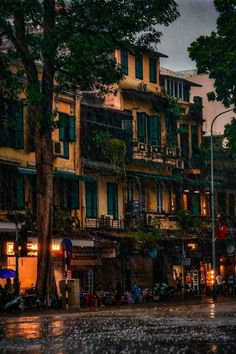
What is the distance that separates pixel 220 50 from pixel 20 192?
1649 cm

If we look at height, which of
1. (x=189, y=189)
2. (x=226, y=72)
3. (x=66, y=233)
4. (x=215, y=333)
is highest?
(x=226, y=72)

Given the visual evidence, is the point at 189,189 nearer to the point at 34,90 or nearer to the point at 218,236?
the point at 218,236

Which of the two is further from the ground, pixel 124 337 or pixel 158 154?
pixel 158 154

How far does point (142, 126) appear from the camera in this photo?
183ft

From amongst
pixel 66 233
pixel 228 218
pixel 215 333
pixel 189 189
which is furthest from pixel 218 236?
pixel 215 333

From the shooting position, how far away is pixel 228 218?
65062 millimetres

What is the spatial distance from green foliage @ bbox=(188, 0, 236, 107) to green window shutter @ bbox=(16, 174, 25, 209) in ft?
47.9

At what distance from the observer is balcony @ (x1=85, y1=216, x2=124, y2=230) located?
1939 inches

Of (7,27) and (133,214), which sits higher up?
(7,27)

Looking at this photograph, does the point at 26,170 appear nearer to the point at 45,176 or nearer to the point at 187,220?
the point at 45,176

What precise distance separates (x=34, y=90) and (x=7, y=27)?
2819mm

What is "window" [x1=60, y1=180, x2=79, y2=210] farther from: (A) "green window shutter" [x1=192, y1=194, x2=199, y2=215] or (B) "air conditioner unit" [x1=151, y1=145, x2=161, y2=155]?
(A) "green window shutter" [x1=192, y1=194, x2=199, y2=215]

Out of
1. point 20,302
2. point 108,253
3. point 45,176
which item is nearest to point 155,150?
point 108,253

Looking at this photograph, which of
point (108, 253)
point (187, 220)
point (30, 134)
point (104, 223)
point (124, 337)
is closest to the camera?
point (124, 337)
